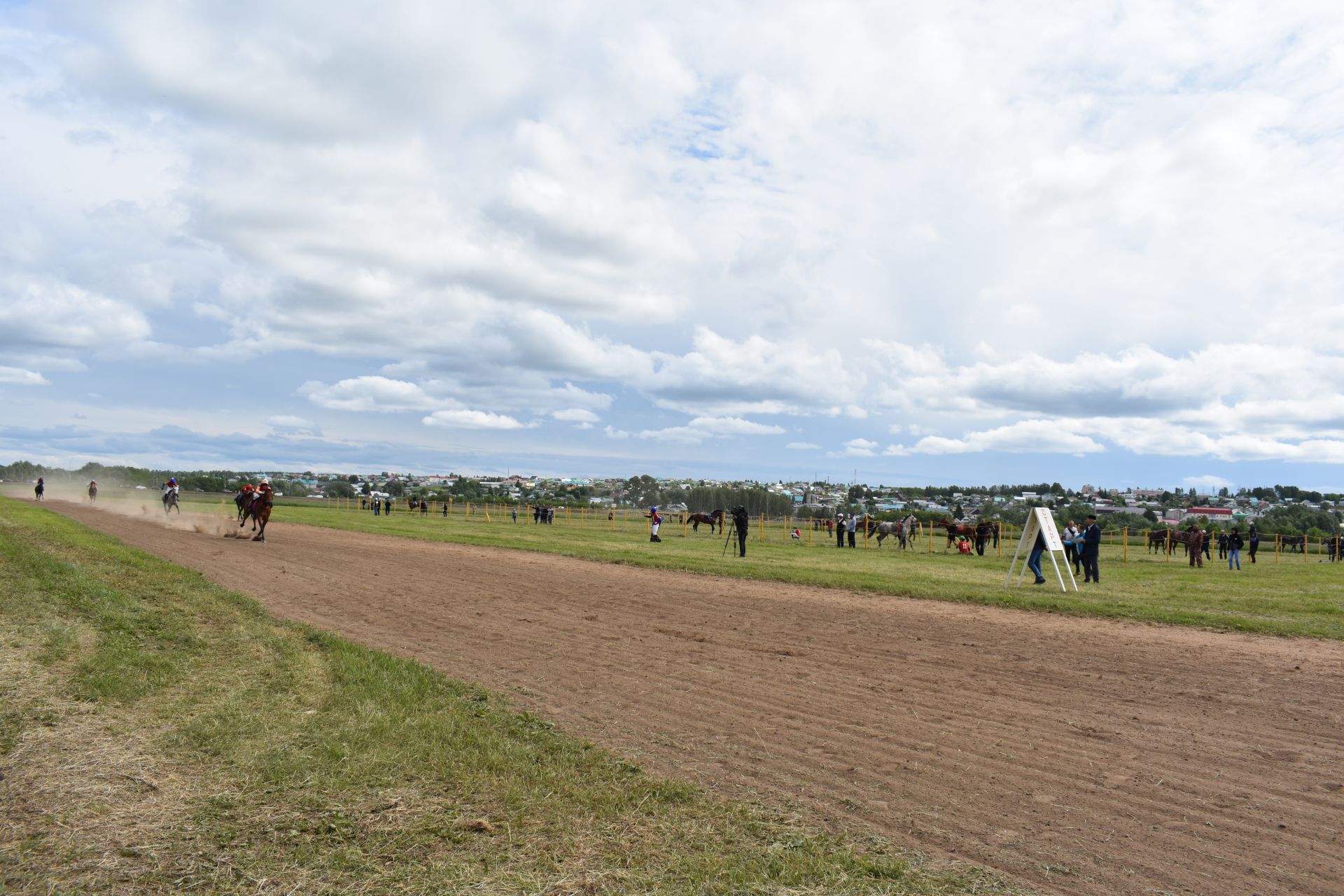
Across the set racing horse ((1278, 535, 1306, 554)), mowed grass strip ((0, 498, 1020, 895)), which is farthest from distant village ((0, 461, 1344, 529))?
mowed grass strip ((0, 498, 1020, 895))

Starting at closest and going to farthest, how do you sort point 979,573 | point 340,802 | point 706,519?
point 340,802 → point 979,573 → point 706,519

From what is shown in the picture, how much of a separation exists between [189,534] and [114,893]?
1178 inches

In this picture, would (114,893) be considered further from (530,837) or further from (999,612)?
(999,612)

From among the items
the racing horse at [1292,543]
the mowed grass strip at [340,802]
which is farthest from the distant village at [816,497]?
the mowed grass strip at [340,802]

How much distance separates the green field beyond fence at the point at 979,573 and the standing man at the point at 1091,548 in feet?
1.73

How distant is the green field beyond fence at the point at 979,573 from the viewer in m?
16.6

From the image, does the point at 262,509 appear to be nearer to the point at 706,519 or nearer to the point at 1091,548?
the point at 706,519

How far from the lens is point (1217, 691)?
385 inches

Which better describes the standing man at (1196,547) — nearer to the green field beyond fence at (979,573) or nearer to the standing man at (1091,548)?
the green field beyond fence at (979,573)

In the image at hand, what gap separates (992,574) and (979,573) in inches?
18.6

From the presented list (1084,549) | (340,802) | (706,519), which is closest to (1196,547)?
(1084,549)

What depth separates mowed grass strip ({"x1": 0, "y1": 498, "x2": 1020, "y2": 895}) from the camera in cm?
460

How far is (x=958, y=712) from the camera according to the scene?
Answer: 852 centimetres

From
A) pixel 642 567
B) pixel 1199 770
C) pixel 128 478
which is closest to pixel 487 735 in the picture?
pixel 1199 770
